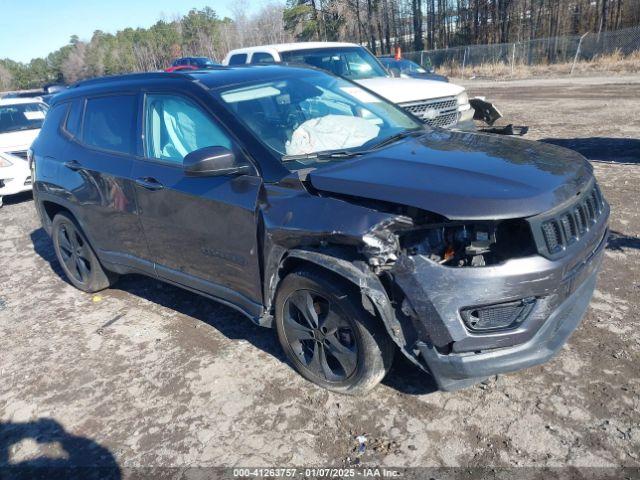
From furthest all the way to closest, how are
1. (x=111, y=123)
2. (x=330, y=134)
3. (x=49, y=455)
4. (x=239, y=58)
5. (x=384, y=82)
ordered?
(x=239, y=58) → (x=384, y=82) → (x=111, y=123) → (x=330, y=134) → (x=49, y=455)

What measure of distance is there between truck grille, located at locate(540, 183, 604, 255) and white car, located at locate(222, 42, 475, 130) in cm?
390

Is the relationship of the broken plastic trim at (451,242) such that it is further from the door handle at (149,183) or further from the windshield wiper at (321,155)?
the door handle at (149,183)

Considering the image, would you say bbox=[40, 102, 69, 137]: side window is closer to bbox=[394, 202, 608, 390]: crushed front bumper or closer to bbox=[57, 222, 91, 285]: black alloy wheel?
bbox=[57, 222, 91, 285]: black alloy wheel

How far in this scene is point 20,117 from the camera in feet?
35.1

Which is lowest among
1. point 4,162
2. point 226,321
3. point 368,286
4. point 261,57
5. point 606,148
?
point 606,148

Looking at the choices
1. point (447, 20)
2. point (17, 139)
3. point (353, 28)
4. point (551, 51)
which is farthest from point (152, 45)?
point (17, 139)

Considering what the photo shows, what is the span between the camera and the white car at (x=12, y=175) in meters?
9.11

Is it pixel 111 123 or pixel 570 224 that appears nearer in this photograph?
pixel 570 224

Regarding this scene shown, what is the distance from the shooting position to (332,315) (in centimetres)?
291

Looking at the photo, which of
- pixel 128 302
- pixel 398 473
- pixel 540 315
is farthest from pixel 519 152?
pixel 128 302

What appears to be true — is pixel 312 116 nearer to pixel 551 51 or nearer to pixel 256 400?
pixel 256 400

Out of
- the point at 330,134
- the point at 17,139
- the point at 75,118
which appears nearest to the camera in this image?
the point at 330,134

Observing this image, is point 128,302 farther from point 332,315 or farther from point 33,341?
point 332,315

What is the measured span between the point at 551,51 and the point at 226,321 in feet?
98.9
